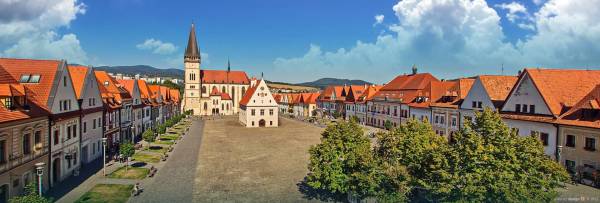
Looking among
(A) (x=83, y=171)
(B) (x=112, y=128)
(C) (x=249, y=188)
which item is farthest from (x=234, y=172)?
(B) (x=112, y=128)

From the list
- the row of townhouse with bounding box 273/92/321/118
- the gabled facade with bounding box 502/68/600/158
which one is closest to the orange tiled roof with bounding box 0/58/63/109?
the gabled facade with bounding box 502/68/600/158

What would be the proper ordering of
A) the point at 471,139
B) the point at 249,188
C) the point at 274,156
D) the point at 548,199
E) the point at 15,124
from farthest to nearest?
1. the point at 274,156
2. the point at 249,188
3. the point at 15,124
4. the point at 471,139
5. the point at 548,199

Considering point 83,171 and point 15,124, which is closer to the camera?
point 15,124

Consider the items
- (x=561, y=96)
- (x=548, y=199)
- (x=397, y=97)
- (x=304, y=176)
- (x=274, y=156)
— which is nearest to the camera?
(x=548, y=199)

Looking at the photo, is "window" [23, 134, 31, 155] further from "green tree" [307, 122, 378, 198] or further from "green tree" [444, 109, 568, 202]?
"green tree" [444, 109, 568, 202]

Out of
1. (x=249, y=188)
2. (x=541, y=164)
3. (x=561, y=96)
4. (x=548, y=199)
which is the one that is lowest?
(x=249, y=188)

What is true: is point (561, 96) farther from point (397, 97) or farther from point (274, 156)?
point (397, 97)

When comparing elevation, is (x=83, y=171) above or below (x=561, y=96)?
below
